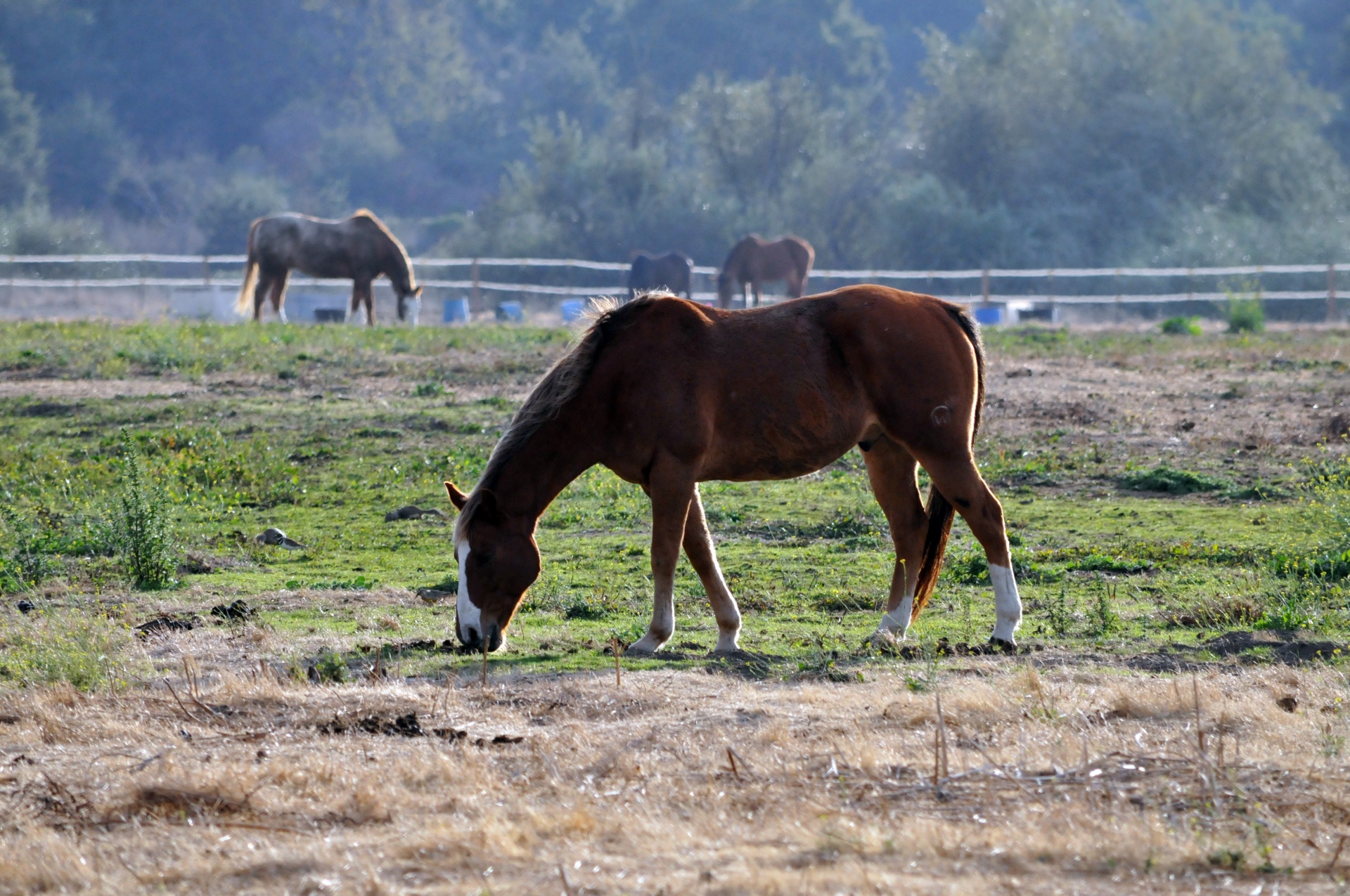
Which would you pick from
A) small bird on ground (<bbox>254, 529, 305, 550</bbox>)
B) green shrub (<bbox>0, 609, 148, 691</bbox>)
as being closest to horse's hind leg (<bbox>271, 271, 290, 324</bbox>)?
small bird on ground (<bbox>254, 529, 305, 550</bbox>)

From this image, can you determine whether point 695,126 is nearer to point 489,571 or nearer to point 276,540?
point 276,540

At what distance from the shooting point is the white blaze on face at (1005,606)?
6363mm

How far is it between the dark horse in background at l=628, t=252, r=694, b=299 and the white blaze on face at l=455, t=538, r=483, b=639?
25861mm

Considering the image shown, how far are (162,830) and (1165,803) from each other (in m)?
2.76

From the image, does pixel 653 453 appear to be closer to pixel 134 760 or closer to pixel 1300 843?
pixel 134 760

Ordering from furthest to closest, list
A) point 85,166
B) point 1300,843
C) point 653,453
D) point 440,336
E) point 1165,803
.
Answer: point 85,166, point 440,336, point 653,453, point 1165,803, point 1300,843

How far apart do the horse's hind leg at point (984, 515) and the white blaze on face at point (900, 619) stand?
422mm

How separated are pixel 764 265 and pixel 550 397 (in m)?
26.2

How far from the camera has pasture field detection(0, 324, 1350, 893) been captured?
3.71 meters

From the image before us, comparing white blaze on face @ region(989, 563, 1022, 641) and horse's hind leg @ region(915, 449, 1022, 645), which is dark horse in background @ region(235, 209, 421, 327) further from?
white blaze on face @ region(989, 563, 1022, 641)

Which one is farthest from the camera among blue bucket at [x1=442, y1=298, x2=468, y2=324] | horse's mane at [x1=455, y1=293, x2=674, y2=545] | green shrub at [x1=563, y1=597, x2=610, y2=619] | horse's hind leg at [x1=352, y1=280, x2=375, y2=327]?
blue bucket at [x1=442, y1=298, x2=468, y2=324]

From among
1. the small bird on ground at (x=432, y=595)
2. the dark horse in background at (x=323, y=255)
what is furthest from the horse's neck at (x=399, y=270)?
the small bird on ground at (x=432, y=595)

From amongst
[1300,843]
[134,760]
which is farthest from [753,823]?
[134,760]

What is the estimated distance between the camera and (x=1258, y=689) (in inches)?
212
